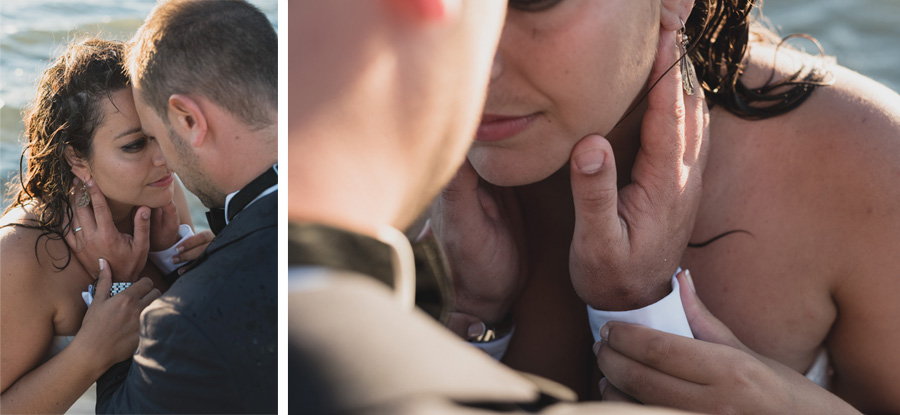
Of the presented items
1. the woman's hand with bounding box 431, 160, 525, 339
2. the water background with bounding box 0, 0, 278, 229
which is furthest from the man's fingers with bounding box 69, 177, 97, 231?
the woman's hand with bounding box 431, 160, 525, 339

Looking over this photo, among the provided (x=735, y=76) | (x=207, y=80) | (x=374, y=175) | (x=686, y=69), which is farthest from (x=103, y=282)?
(x=735, y=76)

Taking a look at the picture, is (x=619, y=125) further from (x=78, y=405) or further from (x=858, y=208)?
(x=78, y=405)

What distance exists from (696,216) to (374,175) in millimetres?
790

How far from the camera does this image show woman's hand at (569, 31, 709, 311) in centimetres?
105

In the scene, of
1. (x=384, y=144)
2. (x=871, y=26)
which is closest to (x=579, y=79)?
(x=384, y=144)

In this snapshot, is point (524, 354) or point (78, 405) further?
point (524, 354)

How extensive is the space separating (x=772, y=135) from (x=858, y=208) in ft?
0.54

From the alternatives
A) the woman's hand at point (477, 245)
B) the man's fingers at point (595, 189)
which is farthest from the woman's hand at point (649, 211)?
the woman's hand at point (477, 245)

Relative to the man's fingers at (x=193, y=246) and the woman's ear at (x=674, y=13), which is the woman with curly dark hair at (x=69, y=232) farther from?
the woman's ear at (x=674, y=13)

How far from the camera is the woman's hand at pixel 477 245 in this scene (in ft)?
3.85

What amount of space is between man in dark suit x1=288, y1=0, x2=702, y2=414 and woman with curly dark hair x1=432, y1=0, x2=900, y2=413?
1.16ft

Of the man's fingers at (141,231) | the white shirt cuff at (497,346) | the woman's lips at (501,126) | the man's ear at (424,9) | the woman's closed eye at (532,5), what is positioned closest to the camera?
the man's ear at (424,9)

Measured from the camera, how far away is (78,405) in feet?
3.57

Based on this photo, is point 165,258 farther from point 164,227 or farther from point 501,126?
point 501,126
